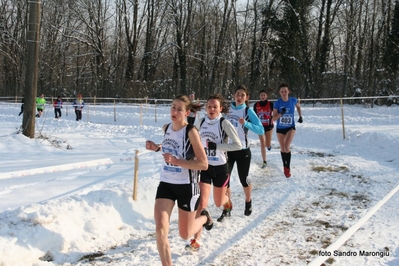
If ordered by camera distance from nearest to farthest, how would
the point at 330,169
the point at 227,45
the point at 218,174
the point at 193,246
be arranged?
the point at 193,246 < the point at 218,174 < the point at 330,169 < the point at 227,45

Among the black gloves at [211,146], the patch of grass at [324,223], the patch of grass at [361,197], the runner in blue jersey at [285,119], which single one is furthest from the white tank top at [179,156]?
the runner in blue jersey at [285,119]

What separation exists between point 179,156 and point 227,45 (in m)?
34.3

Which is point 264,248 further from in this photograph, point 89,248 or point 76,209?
point 76,209

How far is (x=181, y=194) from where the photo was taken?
331 cm

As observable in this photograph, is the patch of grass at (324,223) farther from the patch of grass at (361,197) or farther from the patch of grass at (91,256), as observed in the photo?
the patch of grass at (91,256)

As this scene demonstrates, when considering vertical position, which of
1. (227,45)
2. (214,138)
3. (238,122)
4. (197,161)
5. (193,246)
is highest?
→ (227,45)

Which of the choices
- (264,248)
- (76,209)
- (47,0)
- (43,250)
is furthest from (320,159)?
(47,0)

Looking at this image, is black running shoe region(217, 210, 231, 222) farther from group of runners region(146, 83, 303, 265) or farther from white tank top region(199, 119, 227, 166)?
white tank top region(199, 119, 227, 166)

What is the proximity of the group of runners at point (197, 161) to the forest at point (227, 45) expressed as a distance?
22094 mm

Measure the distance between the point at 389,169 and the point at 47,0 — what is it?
137ft

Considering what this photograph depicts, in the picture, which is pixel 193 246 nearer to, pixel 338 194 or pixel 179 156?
pixel 179 156

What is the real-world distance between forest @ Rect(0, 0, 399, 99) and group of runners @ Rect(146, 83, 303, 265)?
22.1 meters

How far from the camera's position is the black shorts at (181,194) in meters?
3.31

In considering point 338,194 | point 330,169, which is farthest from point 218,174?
point 330,169
